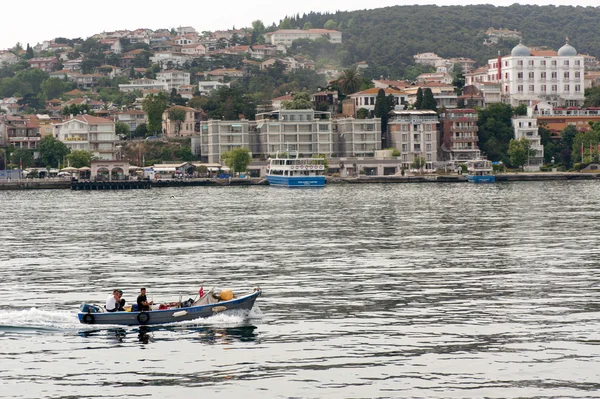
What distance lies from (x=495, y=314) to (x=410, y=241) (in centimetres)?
2948

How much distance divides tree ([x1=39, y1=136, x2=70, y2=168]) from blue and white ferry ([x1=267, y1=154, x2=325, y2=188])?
42.7 meters

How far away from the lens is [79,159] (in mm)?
191500

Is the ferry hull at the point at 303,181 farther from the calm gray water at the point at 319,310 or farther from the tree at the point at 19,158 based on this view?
the calm gray water at the point at 319,310

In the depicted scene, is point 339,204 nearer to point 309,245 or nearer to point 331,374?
point 309,245

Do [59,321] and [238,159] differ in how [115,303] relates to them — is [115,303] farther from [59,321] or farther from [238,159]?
[238,159]

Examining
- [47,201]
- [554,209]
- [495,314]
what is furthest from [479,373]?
[47,201]

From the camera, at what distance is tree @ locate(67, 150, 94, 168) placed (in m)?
191

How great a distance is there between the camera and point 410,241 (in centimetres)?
6981

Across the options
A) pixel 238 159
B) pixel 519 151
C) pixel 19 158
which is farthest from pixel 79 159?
pixel 519 151

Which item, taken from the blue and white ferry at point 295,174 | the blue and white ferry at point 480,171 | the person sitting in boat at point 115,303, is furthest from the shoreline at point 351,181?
the person sitting in boat at point 115,303

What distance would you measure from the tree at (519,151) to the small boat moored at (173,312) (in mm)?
158379

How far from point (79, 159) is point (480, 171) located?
233 ft

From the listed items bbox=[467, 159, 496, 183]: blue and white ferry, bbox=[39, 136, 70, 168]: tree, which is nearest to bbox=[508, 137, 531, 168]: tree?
bbox=[467, 159, 496, 183]: blue and white ferry

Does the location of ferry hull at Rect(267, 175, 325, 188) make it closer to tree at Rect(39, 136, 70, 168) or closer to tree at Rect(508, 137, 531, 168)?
tree at Rect(508, 137, 531, 168)
